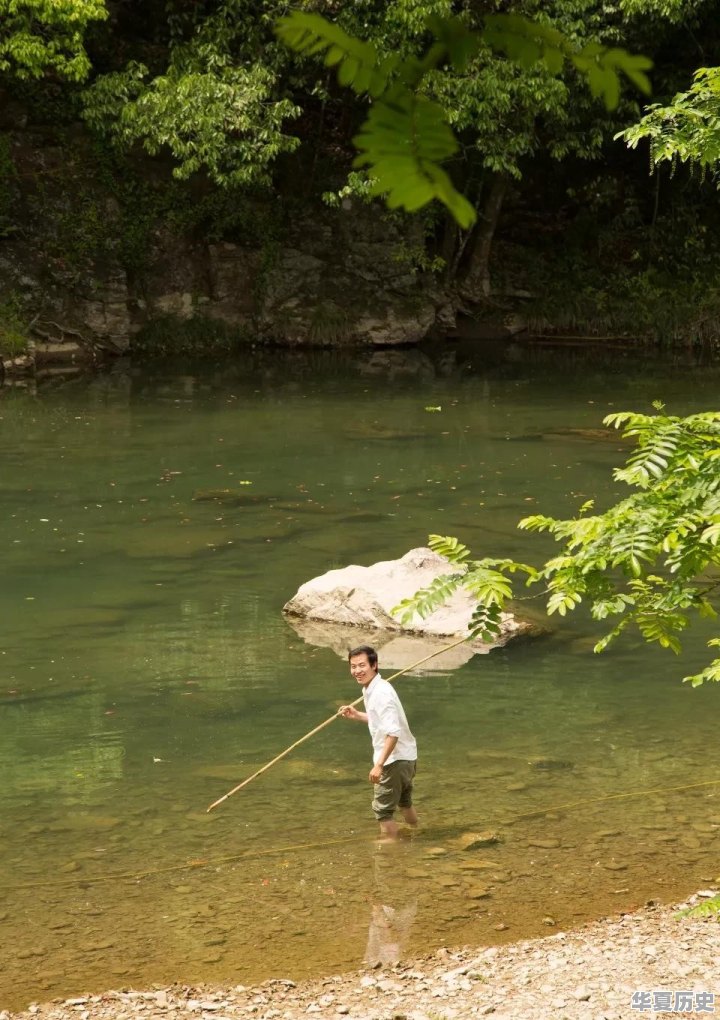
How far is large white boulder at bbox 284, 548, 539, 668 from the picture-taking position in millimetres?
10656

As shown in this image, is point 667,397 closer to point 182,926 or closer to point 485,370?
point 485,370

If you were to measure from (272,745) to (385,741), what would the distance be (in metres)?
Answer: 1.77

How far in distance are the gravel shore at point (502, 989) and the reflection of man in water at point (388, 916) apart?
0.17 metres

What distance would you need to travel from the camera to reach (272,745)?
8672 millimetres

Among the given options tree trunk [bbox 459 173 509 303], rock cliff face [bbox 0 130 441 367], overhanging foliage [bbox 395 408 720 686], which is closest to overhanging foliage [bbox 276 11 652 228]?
overhanging foliage [bbox 395 408 720 686]

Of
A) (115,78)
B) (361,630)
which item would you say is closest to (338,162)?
(115,78)

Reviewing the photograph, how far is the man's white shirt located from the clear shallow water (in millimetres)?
546

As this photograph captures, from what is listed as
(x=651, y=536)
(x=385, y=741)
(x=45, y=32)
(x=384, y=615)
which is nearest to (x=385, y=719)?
(x=385, y=741)

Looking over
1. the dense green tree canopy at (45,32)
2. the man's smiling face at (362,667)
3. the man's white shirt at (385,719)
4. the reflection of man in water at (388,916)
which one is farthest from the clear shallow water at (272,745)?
the dense green tree canopy at (45,32)

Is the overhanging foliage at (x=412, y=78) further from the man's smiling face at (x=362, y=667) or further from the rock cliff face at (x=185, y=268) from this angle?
the rock cliff face at (x=185, y=268)

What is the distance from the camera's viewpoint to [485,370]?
84.2 feet

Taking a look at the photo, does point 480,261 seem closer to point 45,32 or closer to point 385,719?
point 45,32

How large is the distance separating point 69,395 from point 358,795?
15494 mm

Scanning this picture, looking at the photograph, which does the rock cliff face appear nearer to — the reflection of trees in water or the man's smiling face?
the reflection of trees in water
